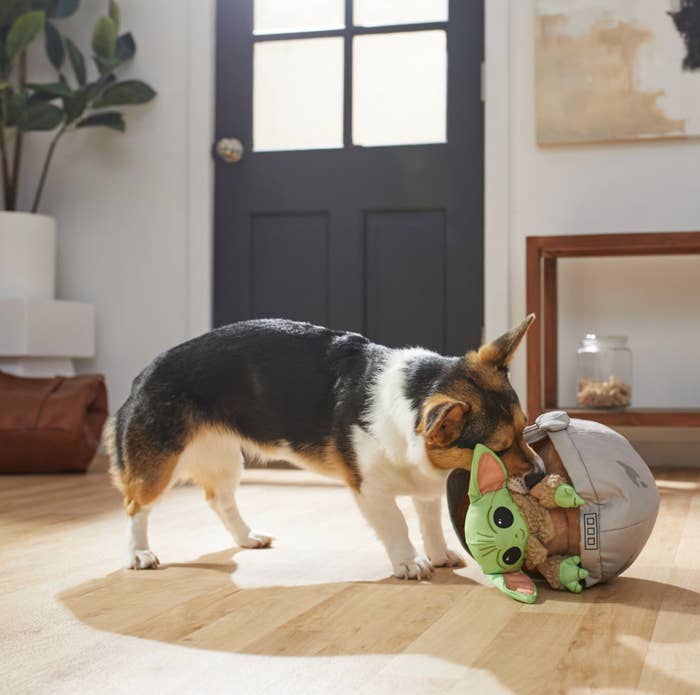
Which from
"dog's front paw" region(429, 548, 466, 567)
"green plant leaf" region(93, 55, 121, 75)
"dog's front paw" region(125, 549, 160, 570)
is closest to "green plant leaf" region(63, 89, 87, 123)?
"green plant leaf" region(93, 55, 121, 75)

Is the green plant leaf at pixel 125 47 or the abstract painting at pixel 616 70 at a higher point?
the green plant leaf at pixel 125 47

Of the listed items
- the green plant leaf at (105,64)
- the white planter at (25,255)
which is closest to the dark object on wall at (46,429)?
the white planter at (25,255)

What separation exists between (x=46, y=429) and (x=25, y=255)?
759 mm

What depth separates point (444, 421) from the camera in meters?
1.57

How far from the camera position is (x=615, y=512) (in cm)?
159

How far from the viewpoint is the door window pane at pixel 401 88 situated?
147 inches

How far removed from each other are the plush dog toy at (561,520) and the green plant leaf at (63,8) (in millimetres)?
2985

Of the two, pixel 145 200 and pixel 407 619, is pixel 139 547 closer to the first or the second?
pixel 407 619

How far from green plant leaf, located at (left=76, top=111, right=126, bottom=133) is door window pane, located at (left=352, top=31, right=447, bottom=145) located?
924mm

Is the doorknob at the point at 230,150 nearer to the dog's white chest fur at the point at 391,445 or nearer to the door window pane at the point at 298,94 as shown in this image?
the door window pane at the point at 298,94

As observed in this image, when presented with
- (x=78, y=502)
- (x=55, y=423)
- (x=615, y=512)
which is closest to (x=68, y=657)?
(x=615, y=512)

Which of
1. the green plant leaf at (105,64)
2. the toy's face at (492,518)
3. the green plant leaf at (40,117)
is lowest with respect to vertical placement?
the toy's face at (492,518)

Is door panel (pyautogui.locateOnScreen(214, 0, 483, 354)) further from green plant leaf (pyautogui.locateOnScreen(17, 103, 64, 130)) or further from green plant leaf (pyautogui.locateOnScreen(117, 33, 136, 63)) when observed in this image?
green plant leaf (pyautogui.locateOnScreen(17, 103, 64, 130))

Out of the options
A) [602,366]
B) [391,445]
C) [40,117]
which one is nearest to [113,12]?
[40,117]
